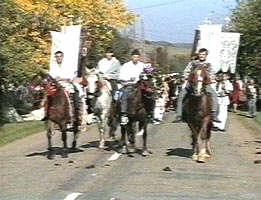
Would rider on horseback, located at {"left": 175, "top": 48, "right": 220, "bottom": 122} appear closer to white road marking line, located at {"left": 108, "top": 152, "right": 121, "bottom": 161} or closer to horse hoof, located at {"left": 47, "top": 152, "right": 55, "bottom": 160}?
white road marking line, located at {"left": 108, "top": 152, "right": 121, "bottom": 161}

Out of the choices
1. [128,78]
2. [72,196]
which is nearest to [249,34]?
[128,78]

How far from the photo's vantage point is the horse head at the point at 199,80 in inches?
663

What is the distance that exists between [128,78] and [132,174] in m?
4.44

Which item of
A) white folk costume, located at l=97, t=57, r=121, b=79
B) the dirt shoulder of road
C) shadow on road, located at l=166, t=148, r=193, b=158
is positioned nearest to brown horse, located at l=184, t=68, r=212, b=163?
shadow on road, located at l=166, t=148, r=193, b=158

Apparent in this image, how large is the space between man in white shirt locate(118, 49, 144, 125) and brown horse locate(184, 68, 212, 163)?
1.62 metres

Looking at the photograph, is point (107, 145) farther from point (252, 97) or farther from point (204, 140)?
point (252, 97)

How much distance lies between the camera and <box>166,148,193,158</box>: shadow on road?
1864 centimetres

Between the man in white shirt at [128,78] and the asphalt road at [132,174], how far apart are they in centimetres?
114

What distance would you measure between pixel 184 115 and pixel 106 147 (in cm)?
339

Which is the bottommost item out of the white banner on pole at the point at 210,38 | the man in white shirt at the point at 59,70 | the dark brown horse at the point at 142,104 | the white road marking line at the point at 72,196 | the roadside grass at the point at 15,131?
the roadside grass at the point at 15,131

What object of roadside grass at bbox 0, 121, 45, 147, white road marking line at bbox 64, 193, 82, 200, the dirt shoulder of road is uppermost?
white road marking line at bbox 64, 193, 82, 200

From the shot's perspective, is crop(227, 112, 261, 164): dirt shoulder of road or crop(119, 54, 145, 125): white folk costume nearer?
crop(119, 54, 145, 125): white folk costume

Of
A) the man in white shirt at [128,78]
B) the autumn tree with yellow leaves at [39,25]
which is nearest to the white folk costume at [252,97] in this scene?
the autumn tree with yellow leaves at [39,25]

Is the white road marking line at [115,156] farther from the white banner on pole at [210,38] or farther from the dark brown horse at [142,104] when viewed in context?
the white banner on pole at [210,38]
